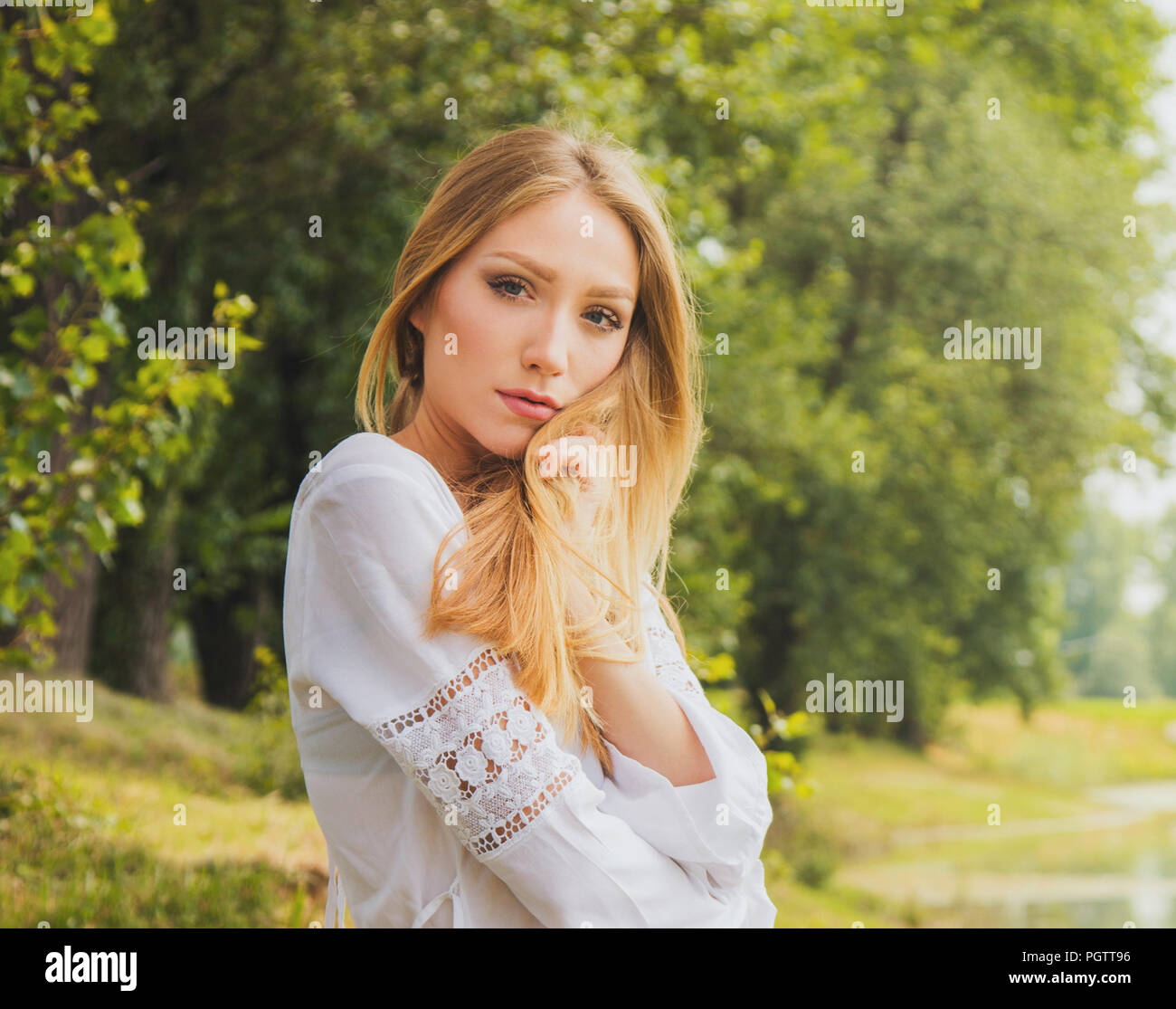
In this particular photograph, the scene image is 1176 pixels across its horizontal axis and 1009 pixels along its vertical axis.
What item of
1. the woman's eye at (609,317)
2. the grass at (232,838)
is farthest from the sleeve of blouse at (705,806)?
the grass at (232,838)

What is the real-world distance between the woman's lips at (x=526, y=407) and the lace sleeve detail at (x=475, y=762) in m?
0.44

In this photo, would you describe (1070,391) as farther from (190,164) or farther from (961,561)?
(190,164)

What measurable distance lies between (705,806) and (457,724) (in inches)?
14.2

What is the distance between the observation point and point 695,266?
7352mm

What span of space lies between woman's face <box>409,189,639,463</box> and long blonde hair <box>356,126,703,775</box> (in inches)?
1.4

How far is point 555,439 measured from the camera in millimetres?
1695

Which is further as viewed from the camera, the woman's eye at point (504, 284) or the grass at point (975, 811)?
the grass at point (975, 811)

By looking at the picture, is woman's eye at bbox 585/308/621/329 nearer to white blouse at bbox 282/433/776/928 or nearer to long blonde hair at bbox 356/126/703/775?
long blonde hair at bbox 356/126/703/775

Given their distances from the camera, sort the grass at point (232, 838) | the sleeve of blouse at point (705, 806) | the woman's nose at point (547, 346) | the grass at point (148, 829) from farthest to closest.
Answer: the grass at point (232, 838) → the grass at point (148, 829) → the woman's nose at point (547, 346) → the sleeve of blouse at point (705, 806)

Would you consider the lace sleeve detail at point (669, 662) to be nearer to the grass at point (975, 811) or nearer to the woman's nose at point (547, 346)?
the woman's nose at point (547, 346)

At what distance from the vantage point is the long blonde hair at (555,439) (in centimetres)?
146

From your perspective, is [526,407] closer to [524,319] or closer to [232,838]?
[524,319]

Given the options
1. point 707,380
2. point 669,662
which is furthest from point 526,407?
point 707,380

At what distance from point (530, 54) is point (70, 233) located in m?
4.23
